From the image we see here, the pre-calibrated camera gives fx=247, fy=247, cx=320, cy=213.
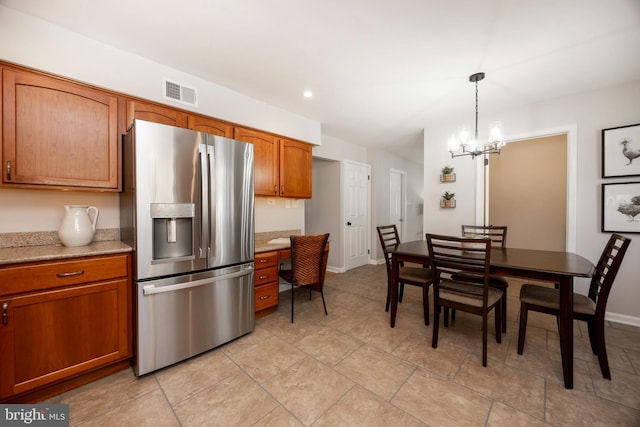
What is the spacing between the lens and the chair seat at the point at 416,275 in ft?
8.44

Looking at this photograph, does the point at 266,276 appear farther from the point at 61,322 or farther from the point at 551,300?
the point at 551,300

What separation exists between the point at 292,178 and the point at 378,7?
2.15 metres

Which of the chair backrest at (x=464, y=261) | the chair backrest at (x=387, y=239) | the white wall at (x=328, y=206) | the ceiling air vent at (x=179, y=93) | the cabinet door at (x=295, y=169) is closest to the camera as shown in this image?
the chair backrest at (x=464, y=261)

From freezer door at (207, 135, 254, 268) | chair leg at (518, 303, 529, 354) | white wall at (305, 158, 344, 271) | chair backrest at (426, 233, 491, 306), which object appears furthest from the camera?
white wall at (305, 158, 344, 271)

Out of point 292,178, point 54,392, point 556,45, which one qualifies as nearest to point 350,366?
point 54,392

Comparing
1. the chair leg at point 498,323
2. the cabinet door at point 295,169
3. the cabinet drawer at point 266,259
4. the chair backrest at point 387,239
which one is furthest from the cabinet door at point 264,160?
the chair leg at point 498,323

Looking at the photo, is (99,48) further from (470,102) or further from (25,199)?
(470,102)

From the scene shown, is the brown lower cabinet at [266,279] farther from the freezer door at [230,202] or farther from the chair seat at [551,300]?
the chair seat at [551,300]

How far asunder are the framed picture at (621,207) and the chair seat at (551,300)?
1.35m

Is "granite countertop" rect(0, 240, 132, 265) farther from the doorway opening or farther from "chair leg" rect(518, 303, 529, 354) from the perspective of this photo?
the doorway opening

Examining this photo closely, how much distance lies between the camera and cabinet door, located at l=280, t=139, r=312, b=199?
3.32 meters

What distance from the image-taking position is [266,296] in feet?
8.82

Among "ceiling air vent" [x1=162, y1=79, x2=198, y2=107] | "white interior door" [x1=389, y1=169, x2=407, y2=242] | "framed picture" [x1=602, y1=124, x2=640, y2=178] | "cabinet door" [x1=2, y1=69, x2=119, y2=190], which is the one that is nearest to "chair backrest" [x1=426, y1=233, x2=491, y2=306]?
"framed picture" [x1=602, y1=124, x2=640, y2=178]

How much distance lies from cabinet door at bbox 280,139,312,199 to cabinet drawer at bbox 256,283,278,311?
1228 mm
